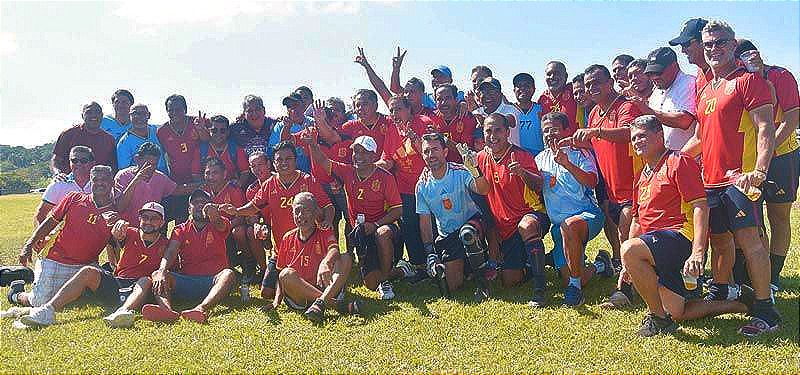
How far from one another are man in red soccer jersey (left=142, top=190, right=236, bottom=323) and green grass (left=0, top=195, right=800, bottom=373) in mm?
439

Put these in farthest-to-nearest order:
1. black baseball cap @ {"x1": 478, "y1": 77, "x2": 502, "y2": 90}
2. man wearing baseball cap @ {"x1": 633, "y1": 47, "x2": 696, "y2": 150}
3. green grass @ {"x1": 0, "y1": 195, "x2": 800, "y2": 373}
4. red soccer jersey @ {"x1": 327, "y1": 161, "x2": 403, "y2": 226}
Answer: black baseball cap @ {"x1": 478, "y1": 77, "x2": 502, "y2": 90} < red soccer jersey @ {"x1": 327, "y1": 161, "x2": 403, "y2": 226} < man wearing baseball cap @ {"x1": 633, "y1": 47, "x2": 696, "y2": 150} < green grass @ {"x1": 0, "y1": 195, "x2": 800, "y2": 373}

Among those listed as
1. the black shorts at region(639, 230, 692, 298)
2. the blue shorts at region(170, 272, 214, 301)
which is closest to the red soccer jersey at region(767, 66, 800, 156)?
the black shorts at region(639, 230, 692, 298)

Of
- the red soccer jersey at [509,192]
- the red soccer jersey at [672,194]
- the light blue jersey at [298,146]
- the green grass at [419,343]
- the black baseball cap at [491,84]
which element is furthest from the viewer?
the light blue jersey at [298,146]

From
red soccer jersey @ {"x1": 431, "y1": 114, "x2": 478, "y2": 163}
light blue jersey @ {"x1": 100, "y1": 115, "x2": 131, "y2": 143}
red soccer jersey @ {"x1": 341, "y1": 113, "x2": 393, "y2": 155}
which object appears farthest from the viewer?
light blue jersey @ {"x1": 100, "y1": 115, "x2": 131, "y2": 143}

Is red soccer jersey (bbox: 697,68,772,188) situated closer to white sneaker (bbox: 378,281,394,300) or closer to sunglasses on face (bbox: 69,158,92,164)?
white sneaker (bbox: 378,281,394,300)

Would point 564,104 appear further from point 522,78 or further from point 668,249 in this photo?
point 668,249

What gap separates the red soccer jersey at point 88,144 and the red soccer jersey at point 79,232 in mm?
1658

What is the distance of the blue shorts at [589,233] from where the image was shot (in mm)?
6609

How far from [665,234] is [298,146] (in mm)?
5233

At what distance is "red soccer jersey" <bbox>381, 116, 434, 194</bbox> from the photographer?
8.14m

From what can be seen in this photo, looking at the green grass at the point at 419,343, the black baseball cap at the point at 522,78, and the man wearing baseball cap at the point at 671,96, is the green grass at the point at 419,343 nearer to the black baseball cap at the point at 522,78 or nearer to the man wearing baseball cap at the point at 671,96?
the man wearing baseball cap at the point at 671,96

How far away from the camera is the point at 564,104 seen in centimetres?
809

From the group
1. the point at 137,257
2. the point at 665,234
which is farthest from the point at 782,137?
the point at 137,257

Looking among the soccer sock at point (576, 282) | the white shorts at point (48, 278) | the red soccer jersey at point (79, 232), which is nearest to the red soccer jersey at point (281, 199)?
the red soccer jersey at point (79, 232)
